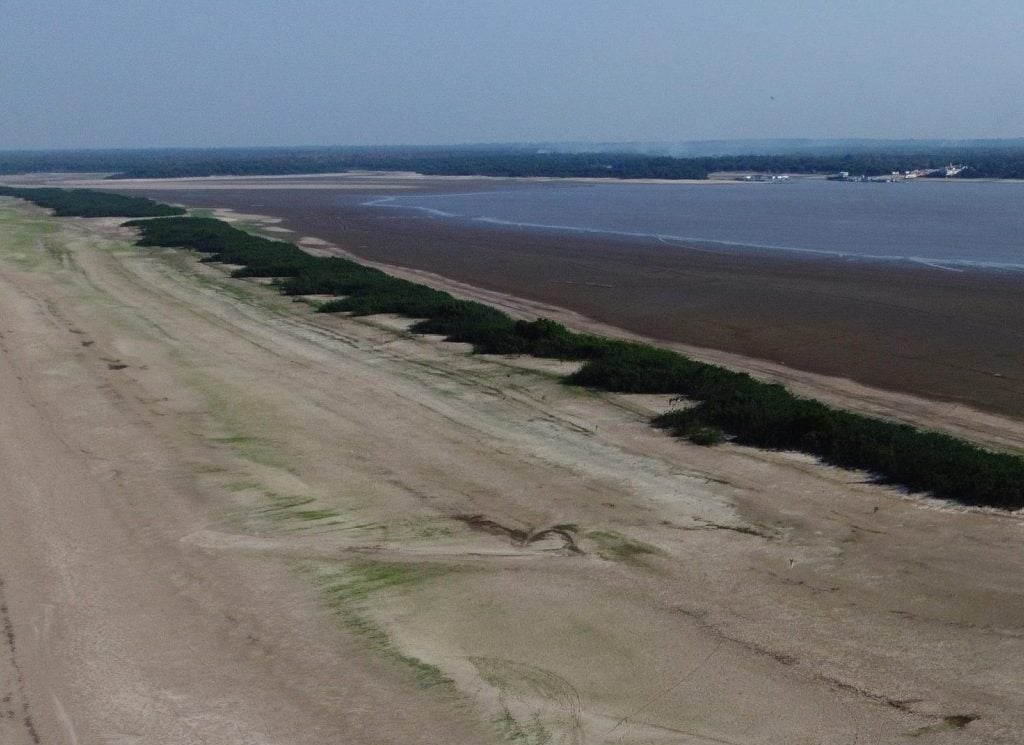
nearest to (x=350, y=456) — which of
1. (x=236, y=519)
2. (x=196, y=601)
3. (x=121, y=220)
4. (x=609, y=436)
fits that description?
(x=236, y=519)

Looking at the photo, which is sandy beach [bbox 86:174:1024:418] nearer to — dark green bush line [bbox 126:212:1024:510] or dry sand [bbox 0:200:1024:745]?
dark green bush line [bbox 126:212:1024:510]

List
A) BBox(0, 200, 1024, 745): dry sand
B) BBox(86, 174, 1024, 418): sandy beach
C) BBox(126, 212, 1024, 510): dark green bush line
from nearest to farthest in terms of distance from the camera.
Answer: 1. BBox(0, 200, 1024, 745): dry sand
2. BBox(126, 212, 1024, 510): dark green bush line
3. BBox(86, 174, 1024, 418): sandy beach

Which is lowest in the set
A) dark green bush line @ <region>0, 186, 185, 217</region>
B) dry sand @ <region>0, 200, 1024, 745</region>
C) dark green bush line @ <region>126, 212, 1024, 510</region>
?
dry sand @ <region>0, 200, 1024, 745</region>

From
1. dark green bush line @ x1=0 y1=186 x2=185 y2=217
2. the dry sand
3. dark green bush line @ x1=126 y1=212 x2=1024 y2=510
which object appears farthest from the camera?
dark green bush line @ x1=0 y1=186 x2=185 y2=217

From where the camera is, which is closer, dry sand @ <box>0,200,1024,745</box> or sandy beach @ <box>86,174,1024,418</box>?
dry sand @ <box>0,200,1024,745</box>

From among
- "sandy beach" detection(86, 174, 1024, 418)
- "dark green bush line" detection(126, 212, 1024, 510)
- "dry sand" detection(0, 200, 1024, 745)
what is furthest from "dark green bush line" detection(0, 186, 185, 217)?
"dry sand" detection(0, 200, 1024, 745)

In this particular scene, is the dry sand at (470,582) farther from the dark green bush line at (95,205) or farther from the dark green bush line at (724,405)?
the dark green bush line at (95,205)

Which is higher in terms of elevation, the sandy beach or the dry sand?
the sandy beach

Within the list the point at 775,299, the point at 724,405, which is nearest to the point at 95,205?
the point at 775,299
